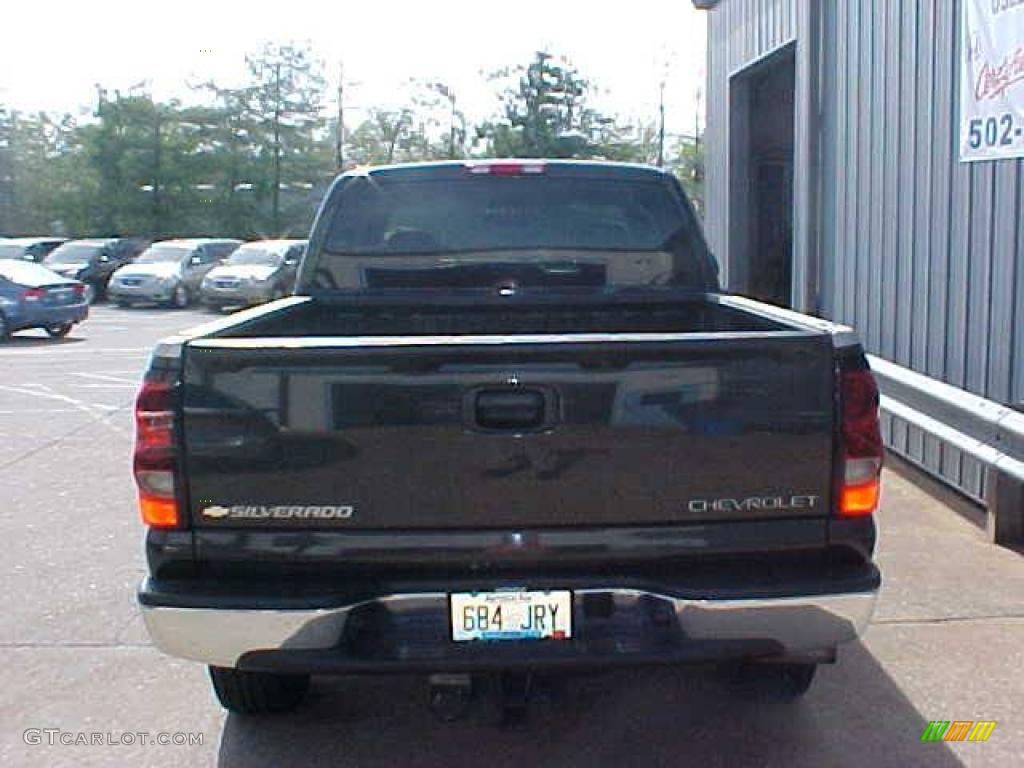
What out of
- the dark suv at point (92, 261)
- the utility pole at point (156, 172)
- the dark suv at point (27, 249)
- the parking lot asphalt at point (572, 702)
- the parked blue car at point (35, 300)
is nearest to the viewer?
the parking lot asphalt at point (572, 702)

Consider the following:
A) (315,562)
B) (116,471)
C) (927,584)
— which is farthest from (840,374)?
(116,471)

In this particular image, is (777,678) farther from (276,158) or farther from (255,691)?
(276,158)

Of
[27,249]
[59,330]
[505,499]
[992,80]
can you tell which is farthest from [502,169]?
[27,249]

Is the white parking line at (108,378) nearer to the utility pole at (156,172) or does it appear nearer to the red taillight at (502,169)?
the red taillight at (502,169)

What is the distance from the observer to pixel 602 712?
4480 millimetres

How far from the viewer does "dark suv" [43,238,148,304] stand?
104 ft

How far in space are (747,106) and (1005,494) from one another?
31.9 ft

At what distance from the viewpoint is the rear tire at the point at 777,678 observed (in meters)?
4.48

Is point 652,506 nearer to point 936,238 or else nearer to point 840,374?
point 840,374

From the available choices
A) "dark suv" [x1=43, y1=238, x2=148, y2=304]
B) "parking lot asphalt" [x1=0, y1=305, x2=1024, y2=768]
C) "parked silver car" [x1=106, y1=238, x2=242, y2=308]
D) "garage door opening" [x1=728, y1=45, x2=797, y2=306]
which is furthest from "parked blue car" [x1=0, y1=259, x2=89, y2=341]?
"parking lot asphalt" [x1=0, y1=305, x2=1024, y2=768]

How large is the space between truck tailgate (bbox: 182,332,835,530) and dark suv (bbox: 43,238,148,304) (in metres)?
29.4

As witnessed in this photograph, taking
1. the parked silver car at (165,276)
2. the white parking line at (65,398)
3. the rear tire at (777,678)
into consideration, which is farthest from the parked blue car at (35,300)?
the rear tire at (777,678)

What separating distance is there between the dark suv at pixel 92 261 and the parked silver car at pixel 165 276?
36.0 inches

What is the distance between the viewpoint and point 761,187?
52.5ft
